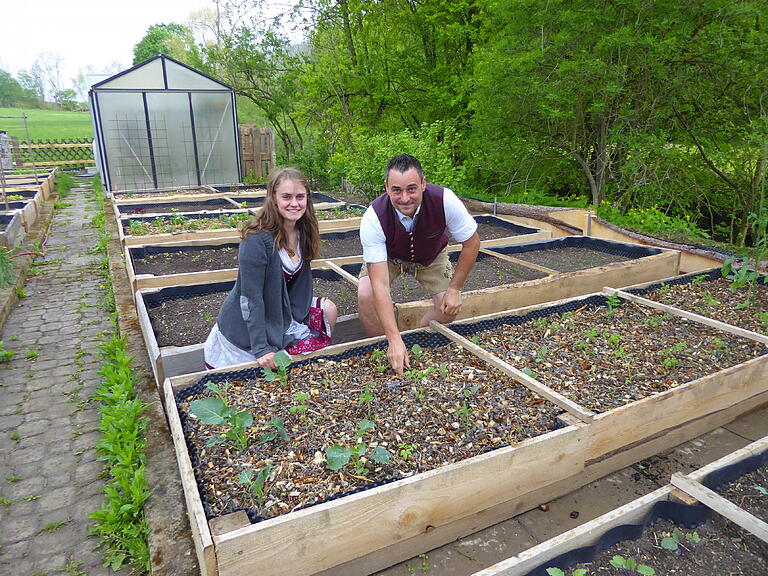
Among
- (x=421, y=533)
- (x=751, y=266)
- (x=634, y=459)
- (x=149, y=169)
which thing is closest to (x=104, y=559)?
(x=421, y=533)

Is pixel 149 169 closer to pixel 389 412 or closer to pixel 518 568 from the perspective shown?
pixel 389 412

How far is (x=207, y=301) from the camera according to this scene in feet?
13.4

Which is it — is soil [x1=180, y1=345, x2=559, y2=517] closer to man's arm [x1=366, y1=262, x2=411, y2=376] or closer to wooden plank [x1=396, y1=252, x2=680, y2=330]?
man's arm [x1=366, y1=262, x2=411, y2=376]

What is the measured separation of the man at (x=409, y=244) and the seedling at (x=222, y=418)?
875 mm

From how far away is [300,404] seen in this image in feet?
8.01

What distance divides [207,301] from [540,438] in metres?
2.87

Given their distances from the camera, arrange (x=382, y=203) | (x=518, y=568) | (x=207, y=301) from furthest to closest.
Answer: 1. (x=207, y=301)
2. (x=382, y=203)
3. (x=518, y=568)

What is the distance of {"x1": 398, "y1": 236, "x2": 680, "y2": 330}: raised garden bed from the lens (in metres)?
3.72

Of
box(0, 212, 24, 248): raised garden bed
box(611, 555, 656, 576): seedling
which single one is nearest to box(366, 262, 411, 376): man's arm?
box(611, 555, 656, 576): seedling

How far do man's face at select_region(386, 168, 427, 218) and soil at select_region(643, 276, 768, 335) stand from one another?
7.00 feet

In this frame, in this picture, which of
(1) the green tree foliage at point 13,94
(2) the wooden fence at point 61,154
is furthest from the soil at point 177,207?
(1) the green tree foliage at point 13,94

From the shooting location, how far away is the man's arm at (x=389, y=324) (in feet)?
8.91

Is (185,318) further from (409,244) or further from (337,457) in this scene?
(337,457)

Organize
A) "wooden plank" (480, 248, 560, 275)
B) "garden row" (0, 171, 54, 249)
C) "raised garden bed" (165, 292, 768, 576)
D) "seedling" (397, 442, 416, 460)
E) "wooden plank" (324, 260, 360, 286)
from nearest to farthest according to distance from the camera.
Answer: "raised garden bed" (165, 292, 768, 576), "seedling" (397, 442, 416, 460), "wooden plank" (324, 260, 360, 286), "wooden plank" (480, 248, 560, 275), "garden row" (0, 171, 54, 249)
